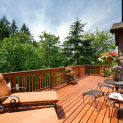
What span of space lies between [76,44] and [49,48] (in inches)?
202

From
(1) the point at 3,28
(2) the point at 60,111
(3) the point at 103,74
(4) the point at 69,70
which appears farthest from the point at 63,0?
(1) the point at 3,28

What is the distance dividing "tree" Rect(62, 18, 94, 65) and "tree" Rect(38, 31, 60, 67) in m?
3.32

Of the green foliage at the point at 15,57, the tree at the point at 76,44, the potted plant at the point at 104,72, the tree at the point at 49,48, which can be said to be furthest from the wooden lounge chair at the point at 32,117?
the tree at the point at 49,48

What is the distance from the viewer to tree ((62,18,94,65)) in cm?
1205

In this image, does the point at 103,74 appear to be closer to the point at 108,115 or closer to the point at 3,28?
the point at 108,115

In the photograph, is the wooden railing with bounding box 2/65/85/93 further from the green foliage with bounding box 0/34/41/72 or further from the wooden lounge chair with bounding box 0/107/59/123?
the green foliage with bounding box 0/34/41/72

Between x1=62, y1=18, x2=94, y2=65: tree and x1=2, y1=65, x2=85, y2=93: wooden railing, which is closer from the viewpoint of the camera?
x1=2, y1=65, x2=85, y2=93: wooden railing

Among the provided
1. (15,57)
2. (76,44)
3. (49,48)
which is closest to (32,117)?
(76,44)

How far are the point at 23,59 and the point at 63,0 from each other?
1004 centimetres

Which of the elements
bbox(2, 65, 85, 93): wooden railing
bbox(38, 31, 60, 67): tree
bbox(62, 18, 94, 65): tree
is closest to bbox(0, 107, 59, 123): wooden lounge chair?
bbox(2, 65, 85, 93): wooden railing

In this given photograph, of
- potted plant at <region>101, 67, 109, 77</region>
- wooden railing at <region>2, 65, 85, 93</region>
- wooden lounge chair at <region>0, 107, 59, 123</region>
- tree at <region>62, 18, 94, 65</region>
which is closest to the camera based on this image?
wooden lounge chair at <region>0, 107, 59, 123</region>

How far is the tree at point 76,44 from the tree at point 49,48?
3.32 m

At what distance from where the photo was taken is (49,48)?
15.3m

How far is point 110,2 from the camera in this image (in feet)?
25.7
